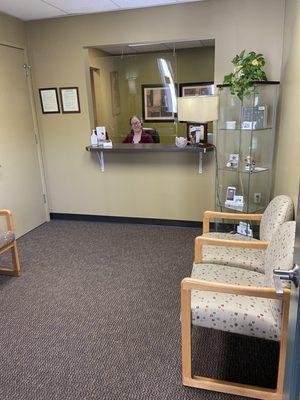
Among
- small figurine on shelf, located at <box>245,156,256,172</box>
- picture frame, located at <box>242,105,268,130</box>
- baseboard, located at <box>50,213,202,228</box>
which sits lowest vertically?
baseboard, located at <box>50,213,202,228</box>

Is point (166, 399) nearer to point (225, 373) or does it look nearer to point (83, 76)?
point (225, 373)

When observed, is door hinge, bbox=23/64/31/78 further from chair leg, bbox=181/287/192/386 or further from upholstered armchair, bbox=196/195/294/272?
chair leg, bbox=181/287/192/386

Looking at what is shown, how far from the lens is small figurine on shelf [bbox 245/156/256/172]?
3135 millimetres

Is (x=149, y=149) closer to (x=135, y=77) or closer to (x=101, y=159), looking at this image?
(x=101, y=159)

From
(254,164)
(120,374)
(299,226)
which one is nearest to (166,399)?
(120,374)

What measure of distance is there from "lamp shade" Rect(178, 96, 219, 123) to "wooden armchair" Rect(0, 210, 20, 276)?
1.92 metres

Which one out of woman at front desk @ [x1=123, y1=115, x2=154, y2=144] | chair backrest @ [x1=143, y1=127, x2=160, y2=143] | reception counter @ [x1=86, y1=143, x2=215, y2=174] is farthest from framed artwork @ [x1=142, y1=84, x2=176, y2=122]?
reception counter @ [x1=86, y1=143, x2=215, y2=174]

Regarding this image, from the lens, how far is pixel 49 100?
3.93 metres

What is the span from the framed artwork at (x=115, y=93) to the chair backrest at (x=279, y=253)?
3076 millimetres

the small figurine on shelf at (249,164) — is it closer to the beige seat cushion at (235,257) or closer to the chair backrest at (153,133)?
the beige seat cushion at (235,257)

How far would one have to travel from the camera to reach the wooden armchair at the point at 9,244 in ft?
8.82

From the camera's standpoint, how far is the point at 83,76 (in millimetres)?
3729

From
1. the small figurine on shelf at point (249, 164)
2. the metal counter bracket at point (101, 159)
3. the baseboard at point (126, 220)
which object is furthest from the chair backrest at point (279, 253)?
the metal counter bracket at point (101, 159)

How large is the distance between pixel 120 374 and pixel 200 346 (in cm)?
53
